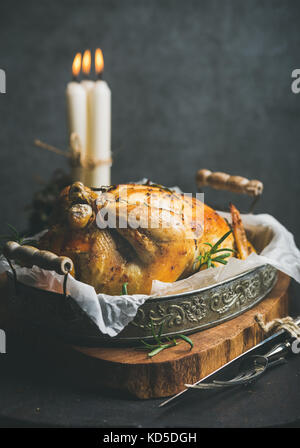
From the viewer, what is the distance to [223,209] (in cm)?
204

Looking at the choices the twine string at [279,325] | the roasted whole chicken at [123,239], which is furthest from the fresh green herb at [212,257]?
the twine string at [279,325]

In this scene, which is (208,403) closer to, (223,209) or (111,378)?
(111,378)

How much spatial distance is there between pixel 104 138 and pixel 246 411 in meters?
1.34

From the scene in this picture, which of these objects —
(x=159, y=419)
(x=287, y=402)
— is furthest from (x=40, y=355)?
(x=287, y=402)

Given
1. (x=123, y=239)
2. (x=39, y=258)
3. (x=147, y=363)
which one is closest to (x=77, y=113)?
(x=123, y=239)

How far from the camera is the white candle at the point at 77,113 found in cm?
223

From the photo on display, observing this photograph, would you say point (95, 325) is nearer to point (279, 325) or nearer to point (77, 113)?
point (279, 325)

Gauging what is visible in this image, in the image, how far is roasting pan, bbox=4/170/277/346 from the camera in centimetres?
130

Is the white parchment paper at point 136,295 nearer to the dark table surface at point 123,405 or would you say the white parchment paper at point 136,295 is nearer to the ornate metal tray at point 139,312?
the ornate metal tray at point 139,312

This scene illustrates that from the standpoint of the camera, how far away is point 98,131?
225 cm

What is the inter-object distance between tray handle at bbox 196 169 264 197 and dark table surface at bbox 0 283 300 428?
680 millimetres

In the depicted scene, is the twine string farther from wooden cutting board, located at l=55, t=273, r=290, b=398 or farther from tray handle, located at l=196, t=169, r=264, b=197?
tray handle, located at l=196, t=169, r=264, b=197

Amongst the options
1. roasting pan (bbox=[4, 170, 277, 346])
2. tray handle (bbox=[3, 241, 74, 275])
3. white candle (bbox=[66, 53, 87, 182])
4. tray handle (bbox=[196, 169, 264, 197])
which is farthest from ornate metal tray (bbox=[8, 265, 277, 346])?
white candle (bbox=[66, 53, 87, 182])

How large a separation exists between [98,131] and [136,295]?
1101mm
